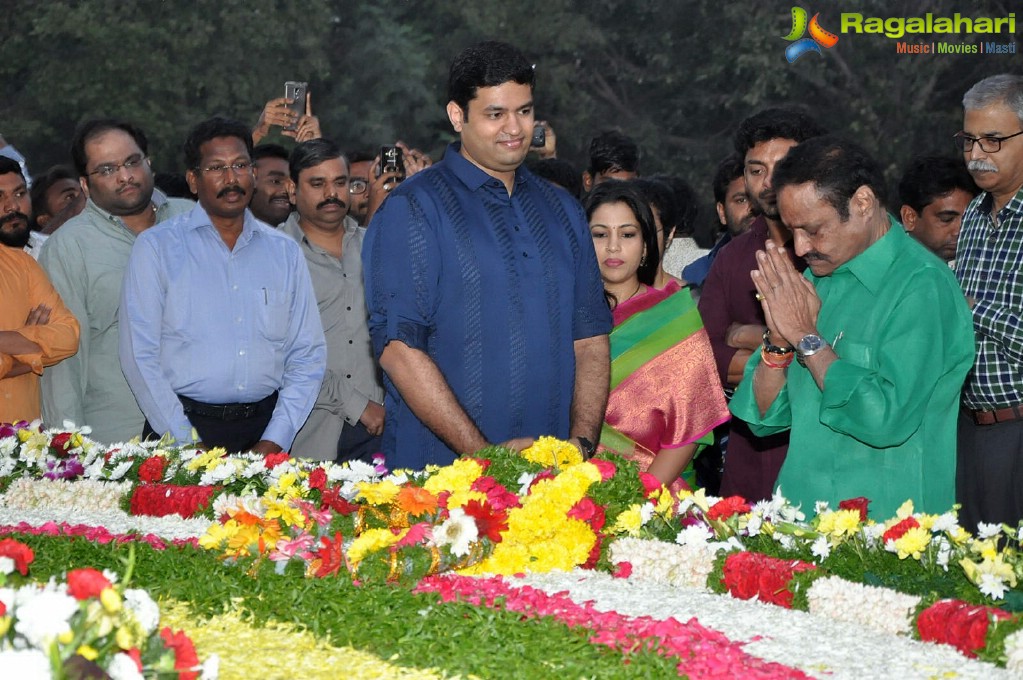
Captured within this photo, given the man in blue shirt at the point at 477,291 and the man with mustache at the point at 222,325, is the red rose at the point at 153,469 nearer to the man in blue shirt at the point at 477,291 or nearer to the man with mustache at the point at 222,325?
the man with mustache at the point at 222,325

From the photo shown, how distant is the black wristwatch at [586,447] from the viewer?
168 inches

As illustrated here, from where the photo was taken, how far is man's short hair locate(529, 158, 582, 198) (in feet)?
25.0

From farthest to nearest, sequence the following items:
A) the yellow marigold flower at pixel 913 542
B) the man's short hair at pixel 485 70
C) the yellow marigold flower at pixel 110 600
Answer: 1. the man's short hair at pixel 485 70
2. the yellow marigold flower at pixel 913 542
3. the yellow marigold flower at pixel 110 600

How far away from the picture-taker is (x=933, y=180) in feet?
21.7

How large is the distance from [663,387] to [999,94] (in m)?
1.66

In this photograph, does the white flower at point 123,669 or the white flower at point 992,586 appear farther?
the white flower at point 992,586

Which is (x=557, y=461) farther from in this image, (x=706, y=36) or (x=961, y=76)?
(x=706, y=36)

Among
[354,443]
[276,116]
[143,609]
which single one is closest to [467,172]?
[143,609]

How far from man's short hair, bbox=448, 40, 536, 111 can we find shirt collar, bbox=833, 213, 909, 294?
4.13 ft

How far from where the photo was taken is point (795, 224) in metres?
3.77

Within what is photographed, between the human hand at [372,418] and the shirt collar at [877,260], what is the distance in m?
3.29

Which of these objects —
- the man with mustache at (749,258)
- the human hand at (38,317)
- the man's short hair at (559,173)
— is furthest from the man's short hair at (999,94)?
the human hand at (38,317)

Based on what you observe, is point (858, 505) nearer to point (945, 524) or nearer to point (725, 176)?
point (945, 524)

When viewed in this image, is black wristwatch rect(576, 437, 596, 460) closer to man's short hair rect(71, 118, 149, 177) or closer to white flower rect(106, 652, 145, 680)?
white flower rect(106, 652, 145, 680)
